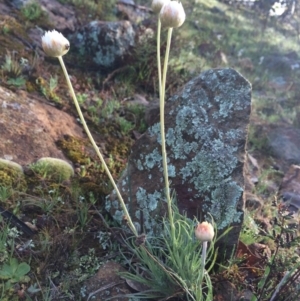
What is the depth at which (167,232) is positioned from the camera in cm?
236

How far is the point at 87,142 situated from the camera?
3.51 m

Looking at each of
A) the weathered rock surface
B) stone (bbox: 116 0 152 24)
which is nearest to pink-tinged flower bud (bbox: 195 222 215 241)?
the weathered rock surface

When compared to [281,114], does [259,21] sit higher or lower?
lower

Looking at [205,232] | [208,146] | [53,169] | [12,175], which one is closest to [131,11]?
[53,169]

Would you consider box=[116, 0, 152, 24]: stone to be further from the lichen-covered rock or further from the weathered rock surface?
the weathered rock surface

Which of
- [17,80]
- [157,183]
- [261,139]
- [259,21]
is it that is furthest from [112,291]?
[259,21]

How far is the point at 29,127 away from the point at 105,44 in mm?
1988

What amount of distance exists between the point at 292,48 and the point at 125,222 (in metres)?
11.1

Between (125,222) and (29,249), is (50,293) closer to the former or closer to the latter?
(29,249)

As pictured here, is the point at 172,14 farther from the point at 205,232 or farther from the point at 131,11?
the point at 131,11

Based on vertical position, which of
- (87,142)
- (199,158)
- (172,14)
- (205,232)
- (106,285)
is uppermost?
(172,14)

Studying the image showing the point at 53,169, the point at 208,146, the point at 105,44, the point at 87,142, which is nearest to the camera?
the point at 208,146

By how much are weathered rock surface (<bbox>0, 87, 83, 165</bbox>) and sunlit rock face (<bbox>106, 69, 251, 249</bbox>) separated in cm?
74

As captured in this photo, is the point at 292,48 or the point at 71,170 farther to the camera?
the point at 292,48
